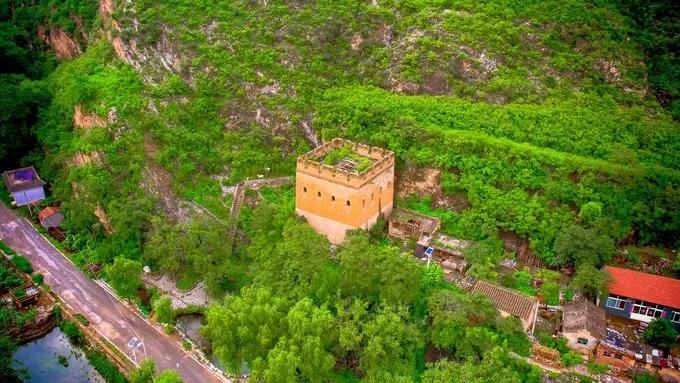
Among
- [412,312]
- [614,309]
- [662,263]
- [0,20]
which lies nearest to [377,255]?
[412,312]

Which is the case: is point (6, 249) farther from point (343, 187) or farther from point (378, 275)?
point (378, 275)

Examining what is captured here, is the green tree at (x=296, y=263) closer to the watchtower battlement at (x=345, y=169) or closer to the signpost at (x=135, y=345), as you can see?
the watchtower battlement at (x=345, y=169)

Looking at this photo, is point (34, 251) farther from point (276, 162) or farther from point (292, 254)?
point (292, 254)

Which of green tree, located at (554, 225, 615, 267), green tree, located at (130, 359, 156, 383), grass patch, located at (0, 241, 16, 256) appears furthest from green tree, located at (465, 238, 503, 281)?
grass patch, located at (0, 241, 16, 256)

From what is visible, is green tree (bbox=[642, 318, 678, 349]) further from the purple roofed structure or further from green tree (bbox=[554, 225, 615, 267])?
the purple roofed structure

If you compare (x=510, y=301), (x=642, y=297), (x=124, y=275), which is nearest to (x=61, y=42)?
(x=124, y=275)
